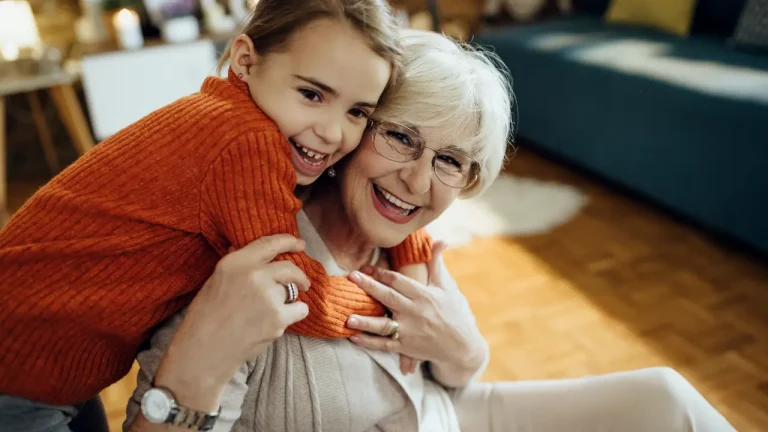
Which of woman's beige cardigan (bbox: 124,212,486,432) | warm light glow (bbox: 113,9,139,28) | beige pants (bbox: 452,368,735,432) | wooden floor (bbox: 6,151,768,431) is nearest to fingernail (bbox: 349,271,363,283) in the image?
woman's beige cardigan (bbox: 124,212,486,432)

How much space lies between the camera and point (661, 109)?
2381 millimetres

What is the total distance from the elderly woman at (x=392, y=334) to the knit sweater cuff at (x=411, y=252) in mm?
33

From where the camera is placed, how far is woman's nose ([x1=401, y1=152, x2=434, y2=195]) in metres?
0.97

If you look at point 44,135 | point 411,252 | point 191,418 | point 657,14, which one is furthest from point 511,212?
point 44,135

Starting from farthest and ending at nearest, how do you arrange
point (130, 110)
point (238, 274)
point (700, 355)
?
1. point (130, 110)
2. point (700, 355)
3. point (238, 274)

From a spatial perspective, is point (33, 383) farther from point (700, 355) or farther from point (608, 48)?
point (608, 48)

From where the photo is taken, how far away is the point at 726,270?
7.14ft

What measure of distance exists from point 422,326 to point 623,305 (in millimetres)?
1324

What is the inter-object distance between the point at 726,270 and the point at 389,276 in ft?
5.77

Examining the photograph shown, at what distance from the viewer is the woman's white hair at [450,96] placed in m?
0.96

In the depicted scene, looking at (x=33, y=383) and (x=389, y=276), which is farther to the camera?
(x=389, y=276)

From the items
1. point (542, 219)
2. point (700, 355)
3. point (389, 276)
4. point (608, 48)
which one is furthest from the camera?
point (608, 48)

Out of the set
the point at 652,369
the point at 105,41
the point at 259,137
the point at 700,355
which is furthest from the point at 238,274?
the point at 105,41

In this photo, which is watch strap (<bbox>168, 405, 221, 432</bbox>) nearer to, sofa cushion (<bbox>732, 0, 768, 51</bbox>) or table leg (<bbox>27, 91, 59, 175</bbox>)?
sofa cushion (<bbox>732, 0, 768, 51</bbox>)
